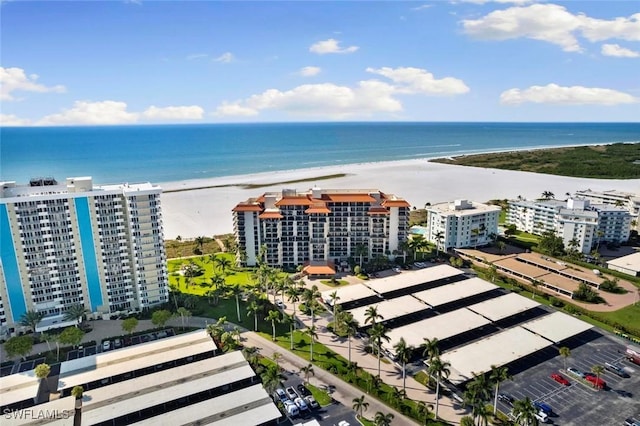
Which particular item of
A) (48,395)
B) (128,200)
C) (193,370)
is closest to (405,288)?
(193,370)

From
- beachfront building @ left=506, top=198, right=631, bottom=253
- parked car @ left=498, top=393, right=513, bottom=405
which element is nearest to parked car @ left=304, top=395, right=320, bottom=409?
parked car @ left=498, top=393, right=513, bottom=405

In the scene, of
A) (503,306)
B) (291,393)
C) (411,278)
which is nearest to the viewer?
(291,393)

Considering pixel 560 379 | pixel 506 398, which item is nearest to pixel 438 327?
pixel 506 398

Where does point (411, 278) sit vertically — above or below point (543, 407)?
above

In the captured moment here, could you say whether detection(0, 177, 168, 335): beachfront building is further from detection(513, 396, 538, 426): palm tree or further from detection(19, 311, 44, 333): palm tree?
detection(513, 396, 538, 426): palm tree

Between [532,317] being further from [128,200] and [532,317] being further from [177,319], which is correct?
[128,200]

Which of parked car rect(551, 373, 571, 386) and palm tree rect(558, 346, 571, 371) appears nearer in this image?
parked car rect(551, 373, 571, 386)

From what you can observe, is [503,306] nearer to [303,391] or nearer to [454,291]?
[454,291]

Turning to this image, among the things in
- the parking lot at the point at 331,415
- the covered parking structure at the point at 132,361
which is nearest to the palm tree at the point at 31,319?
the covered parking structure at the point at 132,361
